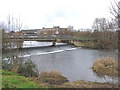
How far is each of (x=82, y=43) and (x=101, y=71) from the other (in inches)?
1335

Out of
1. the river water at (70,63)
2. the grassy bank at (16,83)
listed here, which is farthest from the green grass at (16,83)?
the river water at (70,63)

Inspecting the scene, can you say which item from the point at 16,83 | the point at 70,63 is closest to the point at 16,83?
the point at 16,83

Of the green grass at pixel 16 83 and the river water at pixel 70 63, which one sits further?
the river water at pixel 70 63

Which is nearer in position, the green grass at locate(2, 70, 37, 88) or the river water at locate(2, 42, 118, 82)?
the green grass at locate(2, 70, 37, 88)

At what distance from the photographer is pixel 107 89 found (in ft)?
17.7

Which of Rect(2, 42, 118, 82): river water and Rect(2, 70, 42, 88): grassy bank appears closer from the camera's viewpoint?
Rect(2, 70, 42, 88): grassy bank

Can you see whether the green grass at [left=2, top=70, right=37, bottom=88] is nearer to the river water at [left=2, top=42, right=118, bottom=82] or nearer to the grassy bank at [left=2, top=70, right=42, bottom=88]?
the grassy bank at [left=2, top=70, right=42, bottom=88]

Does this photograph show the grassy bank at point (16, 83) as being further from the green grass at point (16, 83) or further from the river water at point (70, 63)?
the river water at point (70, 63)

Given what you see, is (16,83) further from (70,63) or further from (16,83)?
(70,63)

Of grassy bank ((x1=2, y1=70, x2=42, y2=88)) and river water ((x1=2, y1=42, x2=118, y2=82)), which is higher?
grassy bank ((x1=2, y1=70, x2=42, y2=88))

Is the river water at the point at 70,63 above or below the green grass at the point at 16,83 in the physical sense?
below

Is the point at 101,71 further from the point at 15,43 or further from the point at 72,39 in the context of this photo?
the point at 72,39

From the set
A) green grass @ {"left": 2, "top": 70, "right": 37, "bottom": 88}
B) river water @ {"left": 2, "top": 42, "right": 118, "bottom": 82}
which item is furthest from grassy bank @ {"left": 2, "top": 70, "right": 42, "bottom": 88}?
river water @ {"left": 2, "top": 42, "right": 118, "bottom": 82}

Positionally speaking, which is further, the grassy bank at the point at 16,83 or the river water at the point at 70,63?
the river water at the point at 70,63
